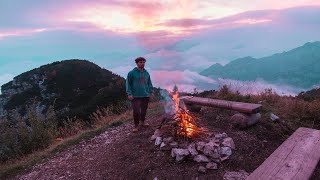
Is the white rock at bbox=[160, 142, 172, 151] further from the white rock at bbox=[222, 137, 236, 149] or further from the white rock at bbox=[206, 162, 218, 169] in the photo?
the white rock at bbox=[222, 137, 236, 149]

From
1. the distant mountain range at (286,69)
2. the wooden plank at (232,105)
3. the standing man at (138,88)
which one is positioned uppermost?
the standing man at (138,88)

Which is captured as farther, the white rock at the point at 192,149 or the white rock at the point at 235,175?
the white rock at the point at 192,149

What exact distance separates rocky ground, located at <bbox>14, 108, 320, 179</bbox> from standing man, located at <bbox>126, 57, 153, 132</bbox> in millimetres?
473

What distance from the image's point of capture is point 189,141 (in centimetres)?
671

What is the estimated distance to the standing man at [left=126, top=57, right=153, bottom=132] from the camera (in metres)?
8.73

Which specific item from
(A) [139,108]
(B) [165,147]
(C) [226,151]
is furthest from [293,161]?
(A) [139,108]

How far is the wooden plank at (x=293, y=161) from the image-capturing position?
4.30 m

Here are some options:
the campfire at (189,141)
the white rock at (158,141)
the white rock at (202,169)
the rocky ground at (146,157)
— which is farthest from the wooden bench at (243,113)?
the white rock at (202,169)

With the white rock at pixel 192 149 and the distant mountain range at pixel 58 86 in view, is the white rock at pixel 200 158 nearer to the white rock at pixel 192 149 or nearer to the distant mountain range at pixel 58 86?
the white rock at pixel 192 149

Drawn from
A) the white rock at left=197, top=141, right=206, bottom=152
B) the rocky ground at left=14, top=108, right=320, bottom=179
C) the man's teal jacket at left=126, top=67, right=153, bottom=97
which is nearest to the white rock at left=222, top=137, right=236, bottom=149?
the rocky ground at left=14, top=108, right=320, bottom=179

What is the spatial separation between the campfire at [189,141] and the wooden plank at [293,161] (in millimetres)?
1315

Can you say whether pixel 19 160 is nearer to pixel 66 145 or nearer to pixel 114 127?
pixel 66 145

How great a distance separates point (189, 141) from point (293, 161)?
2.32 m

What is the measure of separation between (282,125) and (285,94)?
563 centimetres
